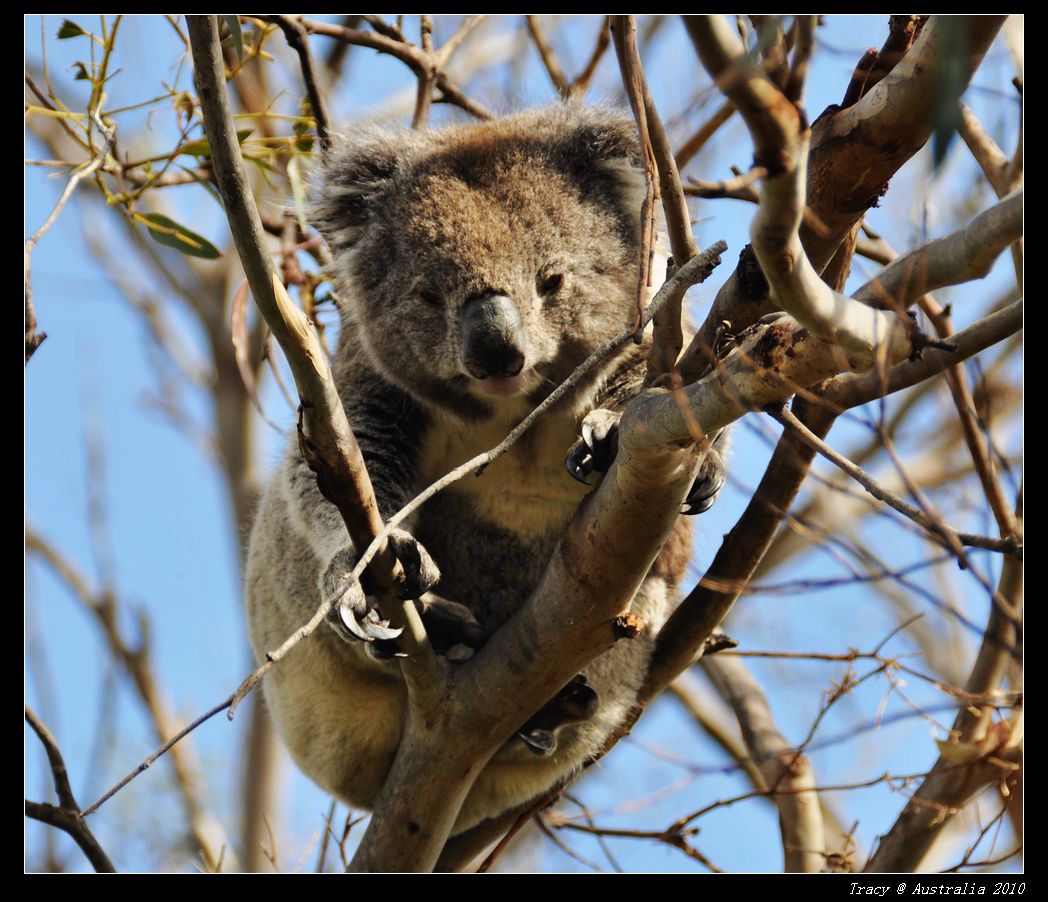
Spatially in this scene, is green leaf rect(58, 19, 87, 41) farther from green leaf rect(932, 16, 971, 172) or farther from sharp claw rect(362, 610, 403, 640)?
green leaf rect(932, 16, 971, 172)

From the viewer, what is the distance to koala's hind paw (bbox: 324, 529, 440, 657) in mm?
2578

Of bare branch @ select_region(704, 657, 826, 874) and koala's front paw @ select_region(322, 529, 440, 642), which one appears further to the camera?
bare branch @ select_region(704, 657, 826, 874)

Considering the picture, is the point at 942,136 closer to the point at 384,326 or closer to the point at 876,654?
the point at 876,654

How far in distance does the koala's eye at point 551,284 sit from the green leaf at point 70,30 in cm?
164

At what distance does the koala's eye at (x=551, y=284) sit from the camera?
128 inches

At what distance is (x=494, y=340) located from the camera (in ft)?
9.81

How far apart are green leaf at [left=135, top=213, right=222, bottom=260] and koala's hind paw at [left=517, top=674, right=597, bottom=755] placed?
1924 mm

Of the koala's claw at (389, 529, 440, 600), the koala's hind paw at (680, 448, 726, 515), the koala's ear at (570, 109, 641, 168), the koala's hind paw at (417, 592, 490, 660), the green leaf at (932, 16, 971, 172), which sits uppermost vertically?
the koala's ear at (570, 109, 641, 168)

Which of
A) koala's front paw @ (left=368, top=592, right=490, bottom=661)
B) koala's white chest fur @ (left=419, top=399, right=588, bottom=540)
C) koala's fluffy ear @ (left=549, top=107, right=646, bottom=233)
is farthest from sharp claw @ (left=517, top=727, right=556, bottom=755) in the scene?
koala's fluffy ear @ (left=549, top=107, right=646, bottom=233)

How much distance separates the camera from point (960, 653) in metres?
7.80

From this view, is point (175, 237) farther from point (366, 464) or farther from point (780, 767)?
point (780, 767)

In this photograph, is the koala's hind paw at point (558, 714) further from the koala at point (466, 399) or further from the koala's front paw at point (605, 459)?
the koala's front paw at point (605, 459)

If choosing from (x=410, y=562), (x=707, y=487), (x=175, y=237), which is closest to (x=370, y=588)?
(x=410, y=562)
